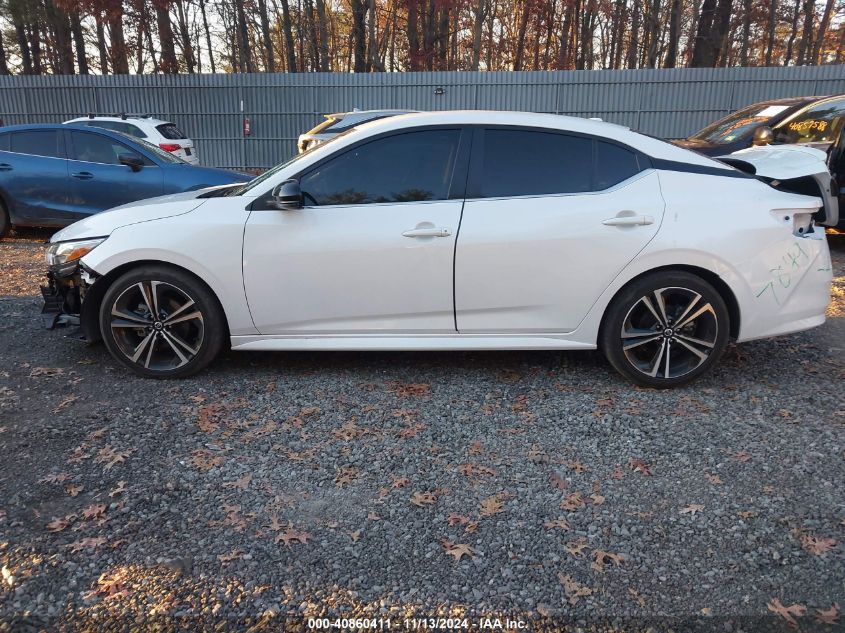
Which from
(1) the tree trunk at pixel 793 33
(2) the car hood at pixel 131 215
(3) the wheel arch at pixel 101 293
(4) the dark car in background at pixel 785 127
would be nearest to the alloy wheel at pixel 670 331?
(3) the wheel arch at pixel 101 293

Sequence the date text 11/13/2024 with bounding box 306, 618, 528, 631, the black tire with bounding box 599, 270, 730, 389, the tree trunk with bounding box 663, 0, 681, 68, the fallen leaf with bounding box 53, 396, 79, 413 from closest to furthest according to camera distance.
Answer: the date text 11/13/2024 with bounding box 306, 618, 528, 631 → the fallen leaf with bounding box 53, 396, 79, 413 → the black tire with bounding box 599, 270, 730, 389 → the tree trunk with bounding box 663, 0, 681, 68

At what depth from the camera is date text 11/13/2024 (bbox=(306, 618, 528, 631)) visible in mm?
2273

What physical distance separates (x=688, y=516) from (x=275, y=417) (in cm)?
221

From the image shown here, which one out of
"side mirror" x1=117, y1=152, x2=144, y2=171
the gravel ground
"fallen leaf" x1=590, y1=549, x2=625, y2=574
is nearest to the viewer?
the gravel ground

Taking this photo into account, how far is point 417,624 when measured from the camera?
7.51ft

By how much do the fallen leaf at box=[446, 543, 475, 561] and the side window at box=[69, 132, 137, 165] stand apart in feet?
25.7

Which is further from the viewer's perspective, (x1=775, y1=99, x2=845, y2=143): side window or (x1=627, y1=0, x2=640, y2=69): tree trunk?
(x1=627, y1=0, x2=640, y2=69): tree trunk

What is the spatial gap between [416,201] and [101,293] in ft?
6.90

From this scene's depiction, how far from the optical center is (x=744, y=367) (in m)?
4.56

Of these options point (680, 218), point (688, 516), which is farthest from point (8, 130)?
point (688, 516)

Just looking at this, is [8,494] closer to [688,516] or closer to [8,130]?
[688,516]

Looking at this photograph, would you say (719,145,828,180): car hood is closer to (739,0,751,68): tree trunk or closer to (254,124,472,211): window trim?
(254,124,472,211): window trim

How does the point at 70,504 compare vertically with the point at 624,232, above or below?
below

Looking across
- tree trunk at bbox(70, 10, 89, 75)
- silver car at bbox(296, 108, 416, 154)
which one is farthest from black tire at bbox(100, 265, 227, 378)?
tree trunk at bbox(70, 10, 89, 75)
